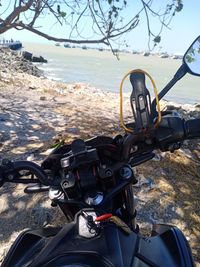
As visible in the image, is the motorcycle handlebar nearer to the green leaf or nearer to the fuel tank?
the fuel tank

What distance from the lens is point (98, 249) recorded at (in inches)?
48.1

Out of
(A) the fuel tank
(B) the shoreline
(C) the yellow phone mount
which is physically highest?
(C) the yellow phone mount

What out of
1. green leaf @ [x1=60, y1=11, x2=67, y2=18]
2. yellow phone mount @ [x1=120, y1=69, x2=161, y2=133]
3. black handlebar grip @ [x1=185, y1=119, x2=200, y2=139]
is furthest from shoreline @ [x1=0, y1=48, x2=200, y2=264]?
yellow phone mount @ [x1=120, y1=69, x2=161, y2=133]

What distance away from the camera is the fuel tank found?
1191 mm

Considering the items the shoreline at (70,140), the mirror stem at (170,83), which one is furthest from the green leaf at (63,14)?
the mirror stem at (170,83)

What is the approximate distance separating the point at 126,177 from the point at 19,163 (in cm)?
42

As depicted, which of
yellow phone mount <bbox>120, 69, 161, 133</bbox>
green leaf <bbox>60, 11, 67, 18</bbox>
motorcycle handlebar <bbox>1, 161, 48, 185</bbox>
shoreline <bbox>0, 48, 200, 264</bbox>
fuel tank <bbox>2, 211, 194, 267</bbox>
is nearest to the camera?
fuel tank <bbox>2, 211, 194, 267</bbox>

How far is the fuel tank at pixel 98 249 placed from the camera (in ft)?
3.91

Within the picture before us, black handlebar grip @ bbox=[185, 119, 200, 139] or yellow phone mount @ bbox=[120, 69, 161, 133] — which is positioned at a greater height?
yellow phone mount @ bbox=[120, 69, 161, 133]

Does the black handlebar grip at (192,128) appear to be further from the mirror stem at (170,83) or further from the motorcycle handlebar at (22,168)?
the motorcycle handlebar at (22,168)

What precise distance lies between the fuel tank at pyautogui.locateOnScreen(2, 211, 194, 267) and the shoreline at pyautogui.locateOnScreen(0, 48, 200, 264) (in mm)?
2139

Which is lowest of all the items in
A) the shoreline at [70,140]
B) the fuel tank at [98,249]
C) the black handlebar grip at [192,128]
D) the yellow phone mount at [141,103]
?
the shoreline at [70,140]

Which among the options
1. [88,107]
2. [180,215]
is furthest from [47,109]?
[180,215]

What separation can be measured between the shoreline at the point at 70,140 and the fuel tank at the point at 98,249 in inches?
84.2
